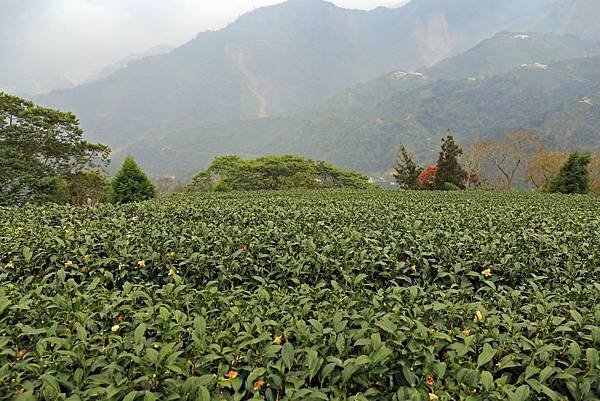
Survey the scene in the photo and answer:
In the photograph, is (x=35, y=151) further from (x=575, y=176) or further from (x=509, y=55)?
(x=509, y=55)

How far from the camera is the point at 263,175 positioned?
31453 millimetres

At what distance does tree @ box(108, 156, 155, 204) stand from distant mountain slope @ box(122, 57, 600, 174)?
76.3m

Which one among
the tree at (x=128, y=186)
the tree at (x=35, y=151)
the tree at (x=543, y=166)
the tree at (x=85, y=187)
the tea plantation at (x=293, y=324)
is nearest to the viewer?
the tea plantation at (x=293, y=324)

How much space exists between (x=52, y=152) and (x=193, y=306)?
22.4 meters

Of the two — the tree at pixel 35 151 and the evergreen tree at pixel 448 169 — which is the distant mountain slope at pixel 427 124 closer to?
the evergreen tree at pixel 448 169

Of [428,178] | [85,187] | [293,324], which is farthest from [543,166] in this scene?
[293,324]

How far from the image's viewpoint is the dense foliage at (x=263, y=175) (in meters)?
30.3

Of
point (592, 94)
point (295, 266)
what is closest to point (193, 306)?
point (295, 266)

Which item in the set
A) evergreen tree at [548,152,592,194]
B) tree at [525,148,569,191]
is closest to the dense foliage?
tree at [525,148,569,191]

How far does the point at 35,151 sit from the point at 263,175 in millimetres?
15909

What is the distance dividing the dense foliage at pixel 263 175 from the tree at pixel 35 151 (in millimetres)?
9791

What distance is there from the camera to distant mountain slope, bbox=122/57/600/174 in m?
84.6

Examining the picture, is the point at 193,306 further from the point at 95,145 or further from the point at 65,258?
the point at 95,145

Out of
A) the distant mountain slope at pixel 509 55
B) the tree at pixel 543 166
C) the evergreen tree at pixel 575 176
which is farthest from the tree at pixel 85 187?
the distant mountain slope at pixel 509 55
